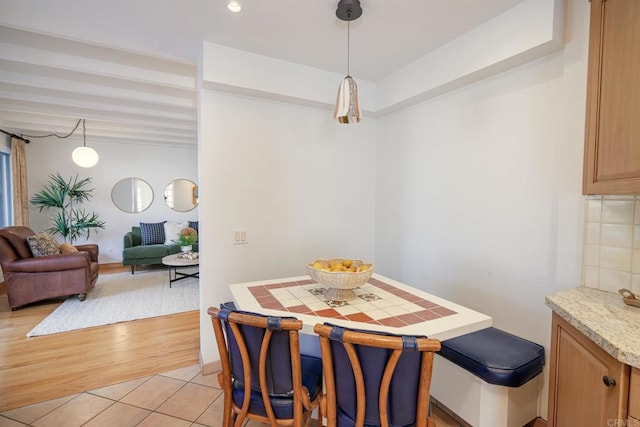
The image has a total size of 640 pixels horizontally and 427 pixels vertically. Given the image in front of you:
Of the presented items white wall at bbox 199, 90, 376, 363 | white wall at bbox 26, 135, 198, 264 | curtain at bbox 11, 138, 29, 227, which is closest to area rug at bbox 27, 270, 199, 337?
white wall at bbox 26, 135, 198, 264

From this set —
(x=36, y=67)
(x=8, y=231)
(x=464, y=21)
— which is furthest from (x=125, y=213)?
(x=464, y=21)

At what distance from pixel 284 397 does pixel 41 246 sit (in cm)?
431

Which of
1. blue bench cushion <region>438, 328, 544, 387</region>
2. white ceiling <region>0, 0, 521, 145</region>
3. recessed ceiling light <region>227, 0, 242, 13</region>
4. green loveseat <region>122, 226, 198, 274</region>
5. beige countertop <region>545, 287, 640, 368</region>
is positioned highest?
white ceiling <region>0, 0, 521, 145</region>

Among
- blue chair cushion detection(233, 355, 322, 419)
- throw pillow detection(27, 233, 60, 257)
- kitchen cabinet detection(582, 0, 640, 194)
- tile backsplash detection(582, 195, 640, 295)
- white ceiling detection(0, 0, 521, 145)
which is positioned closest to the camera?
kitchen cabinet detection(582, 0, 640, 194)

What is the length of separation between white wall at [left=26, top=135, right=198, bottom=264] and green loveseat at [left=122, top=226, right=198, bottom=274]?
590 mm

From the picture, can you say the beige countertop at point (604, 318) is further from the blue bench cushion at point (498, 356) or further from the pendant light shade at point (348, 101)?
the pendant light shade at point (348, 101)

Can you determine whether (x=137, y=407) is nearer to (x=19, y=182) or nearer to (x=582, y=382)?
(x=582, y=382)

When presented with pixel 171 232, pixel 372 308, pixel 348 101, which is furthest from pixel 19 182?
pixel 372 308

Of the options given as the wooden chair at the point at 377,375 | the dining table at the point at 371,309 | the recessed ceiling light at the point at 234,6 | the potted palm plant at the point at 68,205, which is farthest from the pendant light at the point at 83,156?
the wooden chair at the point at 377,375

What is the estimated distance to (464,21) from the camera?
188 centimetres

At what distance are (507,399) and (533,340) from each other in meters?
0.43

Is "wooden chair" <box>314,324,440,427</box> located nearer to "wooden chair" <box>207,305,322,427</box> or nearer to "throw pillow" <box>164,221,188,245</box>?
"wooden chair" <box>207,305,322,427</box>

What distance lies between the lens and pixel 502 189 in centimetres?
194

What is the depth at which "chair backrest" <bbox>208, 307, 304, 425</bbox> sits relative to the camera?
1.15 m
